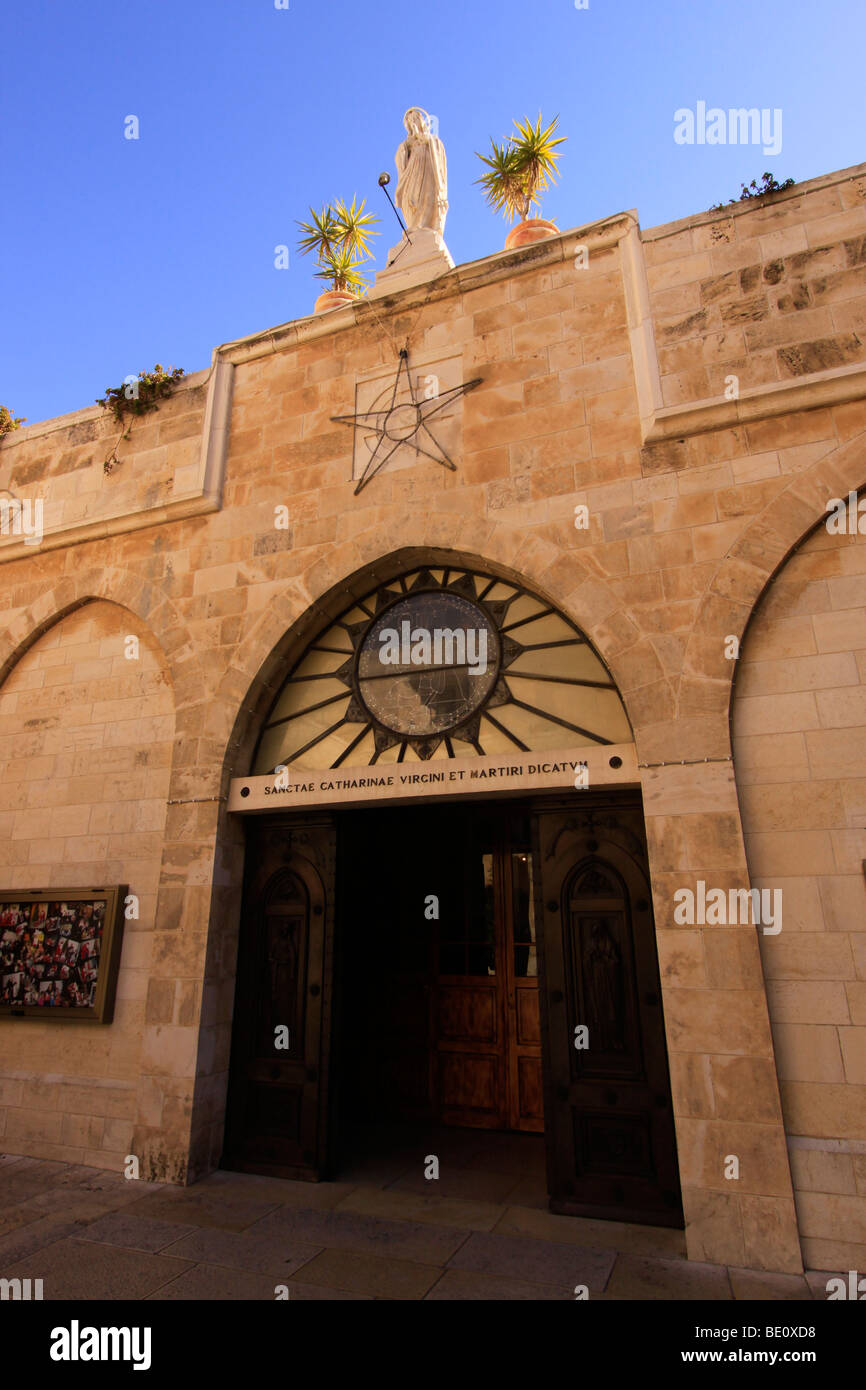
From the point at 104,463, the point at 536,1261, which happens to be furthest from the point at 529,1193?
the point at 104,463

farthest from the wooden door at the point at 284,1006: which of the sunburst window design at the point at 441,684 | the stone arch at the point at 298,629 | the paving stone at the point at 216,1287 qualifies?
the paving stone at the point at 216,1287

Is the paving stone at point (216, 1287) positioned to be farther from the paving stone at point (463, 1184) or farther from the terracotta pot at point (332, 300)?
the terracotta pot at point (332, 300)

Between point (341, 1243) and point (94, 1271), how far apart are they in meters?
1.36

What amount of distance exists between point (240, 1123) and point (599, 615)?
4801 mm

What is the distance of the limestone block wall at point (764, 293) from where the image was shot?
5.29 meters

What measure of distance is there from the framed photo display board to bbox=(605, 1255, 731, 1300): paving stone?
4.33 m

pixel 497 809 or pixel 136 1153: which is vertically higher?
pixel 497 809

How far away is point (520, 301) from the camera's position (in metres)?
6.41

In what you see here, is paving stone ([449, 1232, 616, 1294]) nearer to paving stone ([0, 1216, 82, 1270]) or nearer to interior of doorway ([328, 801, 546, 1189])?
interior of doorway ([328, 801, 546, 1189])

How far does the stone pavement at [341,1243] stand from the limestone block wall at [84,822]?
18.5 inches
